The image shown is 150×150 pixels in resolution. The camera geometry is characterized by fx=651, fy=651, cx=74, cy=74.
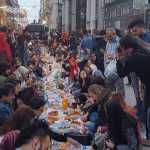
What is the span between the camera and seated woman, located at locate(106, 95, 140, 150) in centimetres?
730

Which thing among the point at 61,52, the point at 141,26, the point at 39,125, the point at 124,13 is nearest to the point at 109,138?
the point at 39,125

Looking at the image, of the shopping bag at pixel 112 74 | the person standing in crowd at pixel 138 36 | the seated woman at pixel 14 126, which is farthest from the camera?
the shopping bag at pixel 112 74

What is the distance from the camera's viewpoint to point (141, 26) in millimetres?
10305

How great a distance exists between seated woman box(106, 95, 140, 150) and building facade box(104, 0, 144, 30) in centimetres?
1871

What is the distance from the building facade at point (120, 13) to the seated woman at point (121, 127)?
18706mm

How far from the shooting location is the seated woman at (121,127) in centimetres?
730

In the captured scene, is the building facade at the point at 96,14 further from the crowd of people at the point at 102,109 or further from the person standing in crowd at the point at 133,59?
the person standing in crowd at the point at 133,59

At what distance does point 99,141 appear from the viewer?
812 cm

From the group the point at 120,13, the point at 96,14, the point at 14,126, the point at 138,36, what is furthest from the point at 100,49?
the point at 96,14

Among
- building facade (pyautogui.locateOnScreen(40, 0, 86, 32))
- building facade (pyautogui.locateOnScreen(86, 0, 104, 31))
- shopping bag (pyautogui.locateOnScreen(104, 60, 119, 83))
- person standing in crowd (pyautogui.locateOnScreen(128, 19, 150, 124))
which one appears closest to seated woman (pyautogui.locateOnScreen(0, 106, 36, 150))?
person standing in crowd (pyautogui.locateOnScreen(128, 19, 150, 124))

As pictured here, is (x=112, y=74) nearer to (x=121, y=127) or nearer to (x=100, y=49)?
(x=121, y=127)

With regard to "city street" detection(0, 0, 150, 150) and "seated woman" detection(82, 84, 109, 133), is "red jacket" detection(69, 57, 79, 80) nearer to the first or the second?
"city street" detection(0, 0, 150, 150)

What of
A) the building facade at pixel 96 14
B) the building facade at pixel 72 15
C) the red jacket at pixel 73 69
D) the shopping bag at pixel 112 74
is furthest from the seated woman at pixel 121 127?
the building facade at pixel 72 15

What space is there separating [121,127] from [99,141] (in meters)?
0.85
